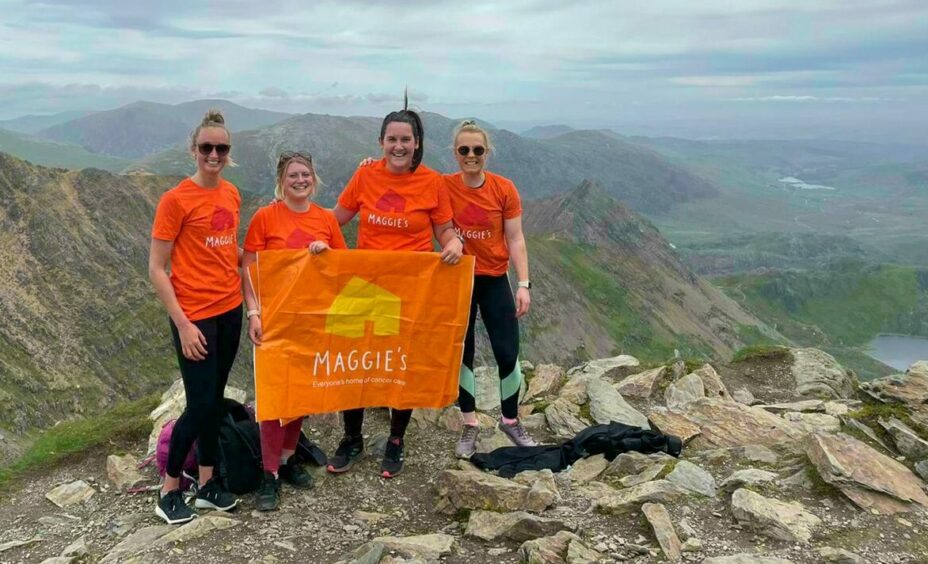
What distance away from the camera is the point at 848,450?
918 cm

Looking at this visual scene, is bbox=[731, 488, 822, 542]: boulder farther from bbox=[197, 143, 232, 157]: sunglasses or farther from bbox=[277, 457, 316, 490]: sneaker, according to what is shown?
bbox=[197, 143, 232, 157]: sunglasses

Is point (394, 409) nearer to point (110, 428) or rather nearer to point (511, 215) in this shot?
point (511, 215)

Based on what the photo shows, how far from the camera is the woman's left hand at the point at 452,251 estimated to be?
856 cm

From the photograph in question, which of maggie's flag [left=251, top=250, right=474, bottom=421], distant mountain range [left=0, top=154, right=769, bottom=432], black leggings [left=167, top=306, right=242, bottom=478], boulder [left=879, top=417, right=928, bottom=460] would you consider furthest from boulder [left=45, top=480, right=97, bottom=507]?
distant mountain range [left=0, top=154, right=769, bottom=432]

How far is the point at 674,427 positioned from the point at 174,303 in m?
8.48

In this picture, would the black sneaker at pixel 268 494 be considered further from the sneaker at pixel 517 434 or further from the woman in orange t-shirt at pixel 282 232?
the sneaker at pixel 517 434

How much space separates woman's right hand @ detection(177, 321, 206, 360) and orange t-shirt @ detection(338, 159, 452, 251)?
2365mm

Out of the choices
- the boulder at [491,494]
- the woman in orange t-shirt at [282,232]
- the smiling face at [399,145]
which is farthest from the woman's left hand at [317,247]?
the boulder at [491,494]

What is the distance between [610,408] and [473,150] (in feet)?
22.4

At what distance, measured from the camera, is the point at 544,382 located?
15.1m

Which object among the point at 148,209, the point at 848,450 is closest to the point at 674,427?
the point at 848,450

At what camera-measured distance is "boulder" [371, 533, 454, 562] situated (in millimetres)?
7508

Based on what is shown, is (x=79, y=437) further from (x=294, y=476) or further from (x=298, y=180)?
(x=298, y=180)

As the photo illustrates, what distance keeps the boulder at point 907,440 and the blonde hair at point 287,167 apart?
9.55 m
